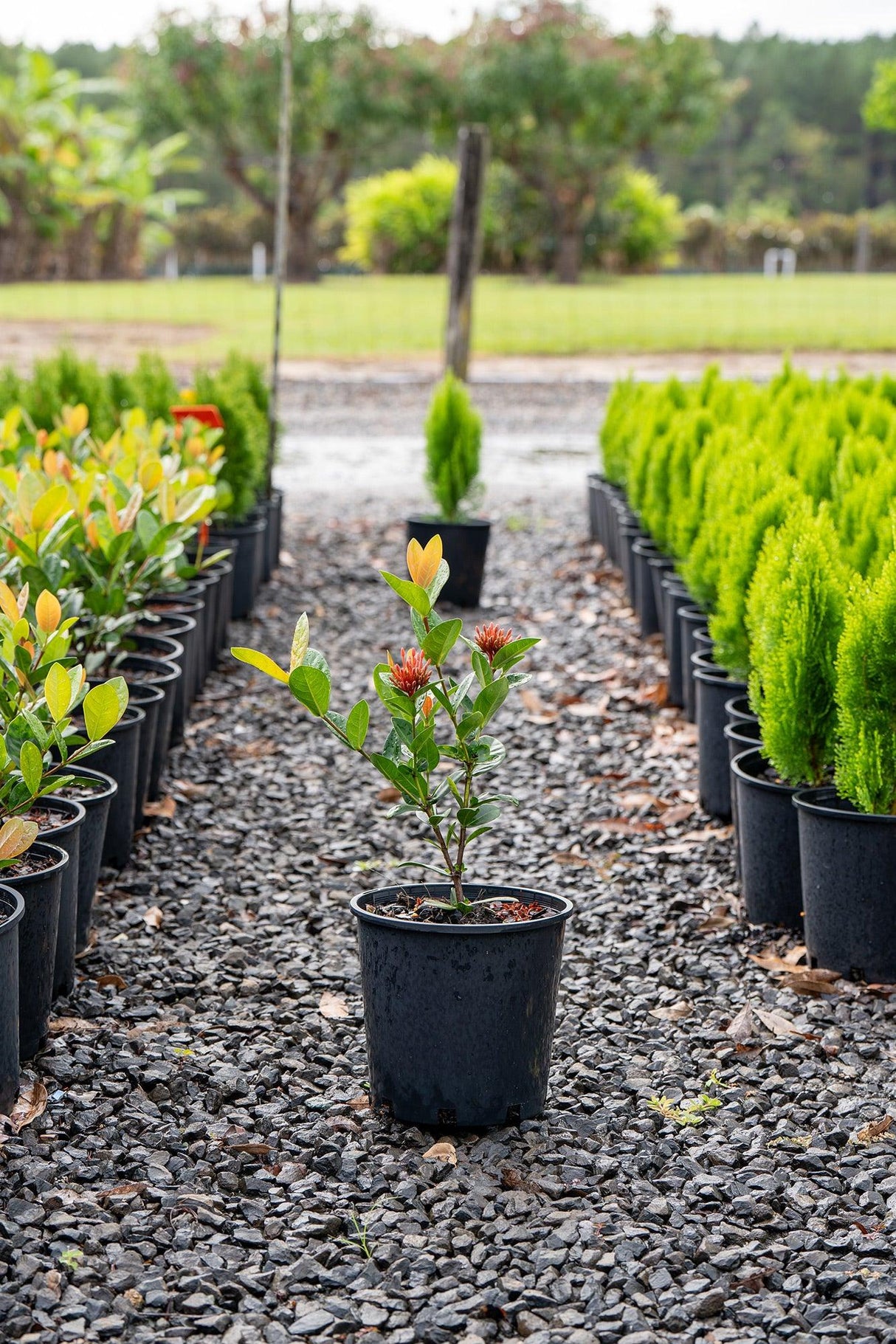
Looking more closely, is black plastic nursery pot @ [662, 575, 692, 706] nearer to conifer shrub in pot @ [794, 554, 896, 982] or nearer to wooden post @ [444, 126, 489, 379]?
conifer shrub in pot @ [794, 554, 896, 982]

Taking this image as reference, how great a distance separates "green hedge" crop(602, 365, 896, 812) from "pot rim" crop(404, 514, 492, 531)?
0.72 metres

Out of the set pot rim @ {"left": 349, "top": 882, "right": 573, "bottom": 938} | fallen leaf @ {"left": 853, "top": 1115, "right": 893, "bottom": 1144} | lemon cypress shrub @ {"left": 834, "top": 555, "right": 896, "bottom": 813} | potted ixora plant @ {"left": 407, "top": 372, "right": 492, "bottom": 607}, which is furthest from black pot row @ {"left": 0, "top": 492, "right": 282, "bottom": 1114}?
lemon cypress shrub @ {"left": 834, "top": 555, "right": 896, "bottom": 813}

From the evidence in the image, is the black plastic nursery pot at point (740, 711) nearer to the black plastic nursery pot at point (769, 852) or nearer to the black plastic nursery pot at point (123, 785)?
the black plastic nursery pot at point (769, 852)

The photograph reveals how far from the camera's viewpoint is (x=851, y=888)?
116 inches

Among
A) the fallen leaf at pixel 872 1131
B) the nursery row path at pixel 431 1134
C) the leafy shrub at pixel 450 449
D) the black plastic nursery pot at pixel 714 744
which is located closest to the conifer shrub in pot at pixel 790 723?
the nursery row path at pixel 431 1134

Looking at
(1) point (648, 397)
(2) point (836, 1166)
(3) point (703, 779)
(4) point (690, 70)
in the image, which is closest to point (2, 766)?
(2) point (836, 1166)

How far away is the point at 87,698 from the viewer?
8.17 feet

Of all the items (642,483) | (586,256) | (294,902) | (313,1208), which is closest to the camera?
(313,1208)

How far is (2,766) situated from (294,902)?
112 centimetres

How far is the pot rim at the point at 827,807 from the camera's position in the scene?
2887 mm

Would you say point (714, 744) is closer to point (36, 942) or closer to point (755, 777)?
point (755, 777)

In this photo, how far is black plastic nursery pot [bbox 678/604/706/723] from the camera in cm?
477

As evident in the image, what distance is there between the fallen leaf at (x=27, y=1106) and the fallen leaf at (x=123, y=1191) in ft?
0.79

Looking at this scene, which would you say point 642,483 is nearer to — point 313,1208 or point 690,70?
point 313,1208
